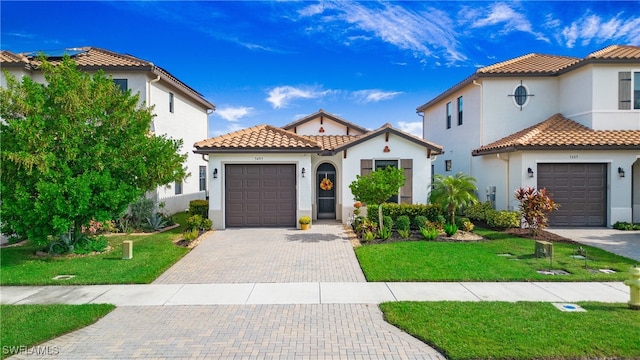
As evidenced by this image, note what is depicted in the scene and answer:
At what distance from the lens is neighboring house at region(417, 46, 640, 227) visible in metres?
14.6

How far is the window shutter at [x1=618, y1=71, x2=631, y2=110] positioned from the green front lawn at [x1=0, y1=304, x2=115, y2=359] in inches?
760

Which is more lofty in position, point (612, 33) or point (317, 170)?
point (612, 33)

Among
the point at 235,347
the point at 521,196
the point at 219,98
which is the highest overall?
the point at 219,98

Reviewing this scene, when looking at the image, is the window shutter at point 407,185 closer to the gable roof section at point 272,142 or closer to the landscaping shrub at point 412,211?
the gable roof section at point 272,142

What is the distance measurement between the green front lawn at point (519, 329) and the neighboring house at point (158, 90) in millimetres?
9961

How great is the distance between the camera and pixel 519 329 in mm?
5453

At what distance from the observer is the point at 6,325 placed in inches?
229

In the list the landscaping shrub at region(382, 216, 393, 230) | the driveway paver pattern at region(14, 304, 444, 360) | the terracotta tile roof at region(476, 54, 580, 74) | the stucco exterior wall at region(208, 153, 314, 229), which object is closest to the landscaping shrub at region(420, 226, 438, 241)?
the landscaping shrub at region(382, 216, 393, 230)

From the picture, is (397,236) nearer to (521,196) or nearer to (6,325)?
(521,196)

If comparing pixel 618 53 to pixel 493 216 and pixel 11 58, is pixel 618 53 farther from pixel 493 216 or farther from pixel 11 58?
pixel 11 58

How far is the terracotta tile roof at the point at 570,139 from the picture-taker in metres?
14.3

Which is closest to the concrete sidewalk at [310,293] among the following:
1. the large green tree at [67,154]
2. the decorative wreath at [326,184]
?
the large green tree at [67,154]

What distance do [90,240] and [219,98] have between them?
15788mm

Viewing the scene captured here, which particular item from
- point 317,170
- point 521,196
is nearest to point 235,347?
point 521,196
